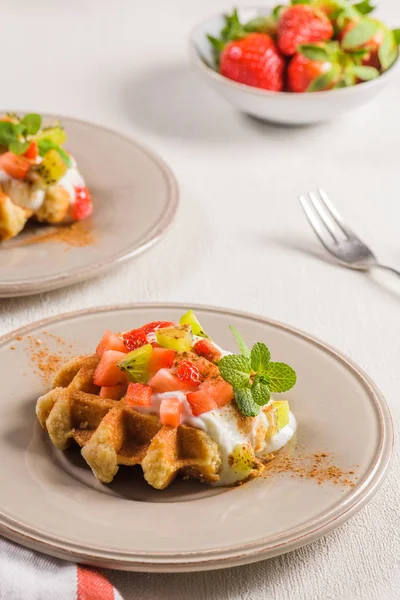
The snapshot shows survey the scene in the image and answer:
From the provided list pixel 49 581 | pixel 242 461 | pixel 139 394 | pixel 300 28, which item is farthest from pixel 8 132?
pixel 49 581

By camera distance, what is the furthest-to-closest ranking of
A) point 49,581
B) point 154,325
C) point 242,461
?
point 154,325 → point 242,461 → point 49,581

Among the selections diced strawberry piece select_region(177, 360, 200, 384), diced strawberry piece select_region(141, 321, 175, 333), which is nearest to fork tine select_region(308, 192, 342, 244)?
diced strawberry piece select_region(141, 321, 175, 333)

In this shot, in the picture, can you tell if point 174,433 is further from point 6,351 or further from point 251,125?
point 251,125

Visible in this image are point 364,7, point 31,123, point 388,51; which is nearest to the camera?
point 31,123

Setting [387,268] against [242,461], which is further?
[387,268]

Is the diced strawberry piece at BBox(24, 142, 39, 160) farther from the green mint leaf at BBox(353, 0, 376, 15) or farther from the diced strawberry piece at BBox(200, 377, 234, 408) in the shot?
the green mint leaf at BBox(353, 0, 376, 15)

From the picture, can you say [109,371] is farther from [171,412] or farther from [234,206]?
[234,206]

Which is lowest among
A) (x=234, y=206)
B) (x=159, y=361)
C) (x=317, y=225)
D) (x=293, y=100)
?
(x=234, y=206)

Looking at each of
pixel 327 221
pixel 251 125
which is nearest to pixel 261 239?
pixel 327 221
